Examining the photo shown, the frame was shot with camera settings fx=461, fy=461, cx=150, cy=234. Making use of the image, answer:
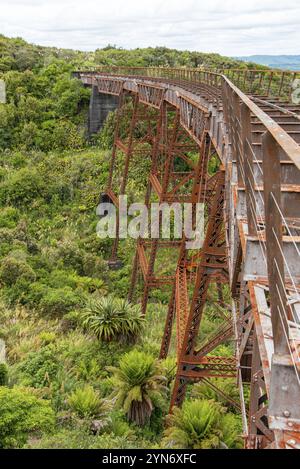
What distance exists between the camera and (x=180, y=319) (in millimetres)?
10398

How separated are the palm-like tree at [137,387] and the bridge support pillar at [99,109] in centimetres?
2380

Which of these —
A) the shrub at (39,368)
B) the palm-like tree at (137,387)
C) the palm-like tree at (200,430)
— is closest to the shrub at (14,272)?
the shrub at (39,368)

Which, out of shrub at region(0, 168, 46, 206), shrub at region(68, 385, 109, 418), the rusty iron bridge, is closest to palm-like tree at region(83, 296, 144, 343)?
the rusty iron bridge

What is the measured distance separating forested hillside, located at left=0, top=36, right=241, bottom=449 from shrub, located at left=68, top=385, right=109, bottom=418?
0.08ft

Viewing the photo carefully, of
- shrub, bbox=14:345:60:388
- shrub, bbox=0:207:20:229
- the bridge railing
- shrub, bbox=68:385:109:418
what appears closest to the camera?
shrub, bbox=68:385:109:418

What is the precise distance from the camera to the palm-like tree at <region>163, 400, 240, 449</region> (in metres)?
8.48

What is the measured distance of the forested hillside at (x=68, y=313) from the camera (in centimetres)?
880

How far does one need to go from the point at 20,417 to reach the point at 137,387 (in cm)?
277

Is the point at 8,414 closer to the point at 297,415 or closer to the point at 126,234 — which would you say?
the point at 297,415

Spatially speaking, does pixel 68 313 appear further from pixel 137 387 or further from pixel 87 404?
pixel 87 404

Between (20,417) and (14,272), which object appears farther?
(14,272)

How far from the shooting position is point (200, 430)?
8664mm

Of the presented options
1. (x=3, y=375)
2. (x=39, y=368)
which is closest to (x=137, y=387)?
(x=39, y=368)

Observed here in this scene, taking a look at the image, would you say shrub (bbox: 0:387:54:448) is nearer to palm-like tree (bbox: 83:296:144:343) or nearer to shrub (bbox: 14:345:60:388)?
shrub (bbox: 14:345:60:388)
